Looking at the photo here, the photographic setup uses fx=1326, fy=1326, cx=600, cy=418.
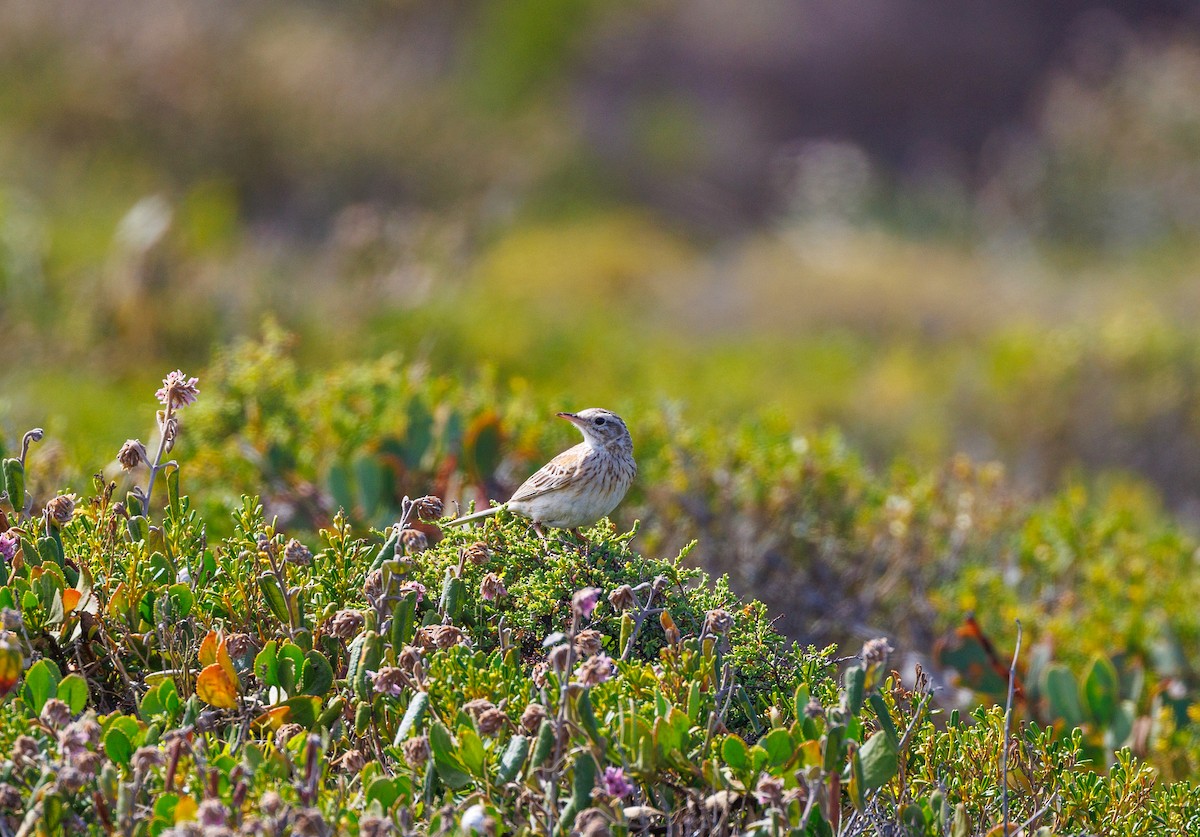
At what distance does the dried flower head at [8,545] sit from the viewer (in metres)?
2.97

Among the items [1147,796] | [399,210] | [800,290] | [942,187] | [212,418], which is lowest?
[1147,796]

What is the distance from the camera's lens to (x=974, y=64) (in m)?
24.5

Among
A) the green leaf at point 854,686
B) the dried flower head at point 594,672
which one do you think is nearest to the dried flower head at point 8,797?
the dried flower head at point 594,672

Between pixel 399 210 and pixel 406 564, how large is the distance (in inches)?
470

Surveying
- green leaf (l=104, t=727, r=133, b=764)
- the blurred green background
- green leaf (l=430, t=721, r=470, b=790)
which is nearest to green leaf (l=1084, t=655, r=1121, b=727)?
the blurred green background

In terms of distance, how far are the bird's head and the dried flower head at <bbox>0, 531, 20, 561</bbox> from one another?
1353mm

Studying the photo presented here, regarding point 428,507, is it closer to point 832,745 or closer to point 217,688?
point 217,688

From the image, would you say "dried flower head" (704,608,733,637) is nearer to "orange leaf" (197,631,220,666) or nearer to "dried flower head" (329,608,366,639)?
"dried flower head" (329,608,366,639)

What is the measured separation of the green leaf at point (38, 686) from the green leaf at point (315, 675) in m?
0.48

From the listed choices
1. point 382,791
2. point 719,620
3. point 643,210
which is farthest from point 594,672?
point 643,210

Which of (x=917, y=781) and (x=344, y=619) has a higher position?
(x=344, y=619)

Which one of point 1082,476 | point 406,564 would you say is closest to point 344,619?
point 406,564

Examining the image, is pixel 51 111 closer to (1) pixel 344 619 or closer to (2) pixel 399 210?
(2) pixel 399 210

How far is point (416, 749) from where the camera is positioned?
2361mm
